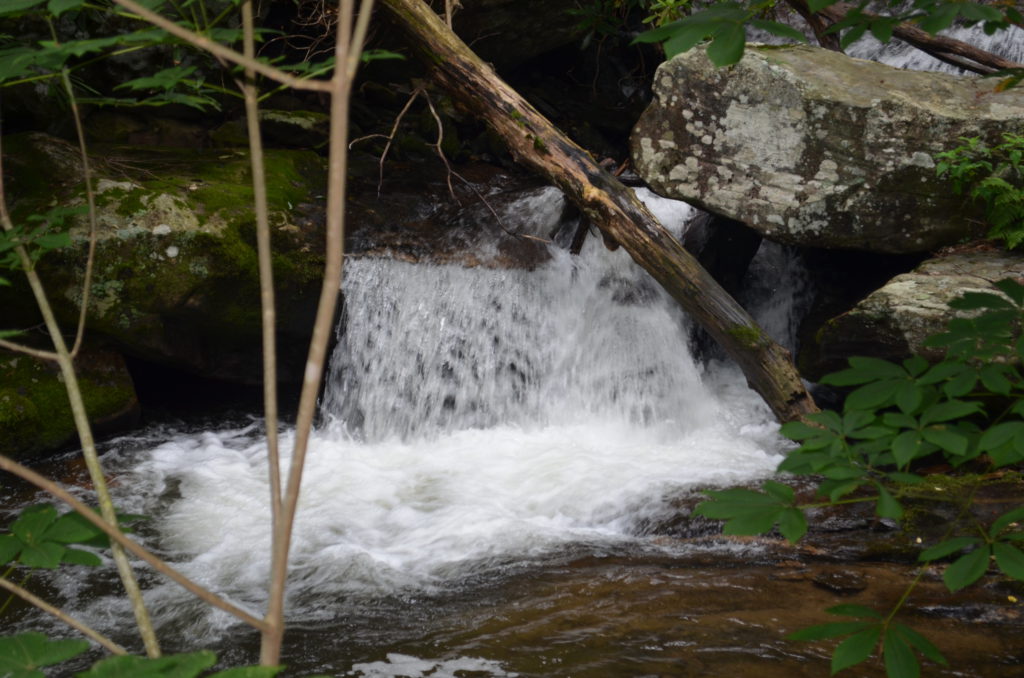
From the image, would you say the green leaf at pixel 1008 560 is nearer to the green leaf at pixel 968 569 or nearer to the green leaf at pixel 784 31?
the green leaf at pixel 968 569

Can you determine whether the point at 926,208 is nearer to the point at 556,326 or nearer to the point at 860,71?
the point at 860,71

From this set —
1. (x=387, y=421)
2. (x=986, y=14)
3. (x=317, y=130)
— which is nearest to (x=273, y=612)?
(x=986, y=14)

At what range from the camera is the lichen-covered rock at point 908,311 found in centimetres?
461

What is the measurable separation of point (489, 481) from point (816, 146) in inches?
117

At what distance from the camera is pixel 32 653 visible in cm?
115

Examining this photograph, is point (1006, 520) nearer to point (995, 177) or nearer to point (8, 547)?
point (8, 547)

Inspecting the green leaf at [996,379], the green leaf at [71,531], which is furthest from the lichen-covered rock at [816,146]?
the green leaf at [71,531]

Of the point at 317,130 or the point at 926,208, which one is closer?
the point at 926,208

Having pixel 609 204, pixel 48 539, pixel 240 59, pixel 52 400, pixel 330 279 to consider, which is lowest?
pixel 52 400

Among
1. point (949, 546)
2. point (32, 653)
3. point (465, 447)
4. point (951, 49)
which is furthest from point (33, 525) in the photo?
point (951, 49)

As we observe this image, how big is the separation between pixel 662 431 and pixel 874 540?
217cm

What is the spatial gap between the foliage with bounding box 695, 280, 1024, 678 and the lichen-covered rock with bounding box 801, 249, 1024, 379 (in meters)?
3.09

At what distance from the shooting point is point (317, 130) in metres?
6.89

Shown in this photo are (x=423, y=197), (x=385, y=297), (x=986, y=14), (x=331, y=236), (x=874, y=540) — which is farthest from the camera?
(x=423, y=197)
